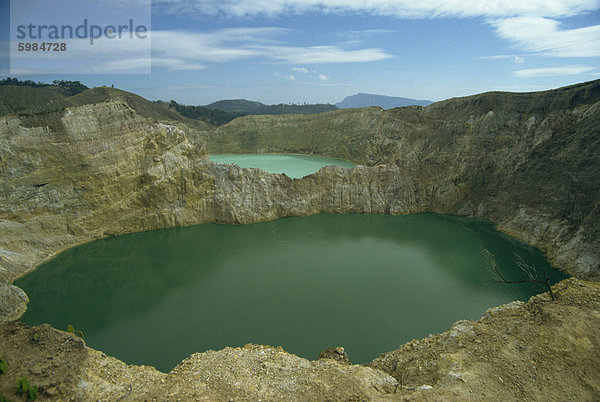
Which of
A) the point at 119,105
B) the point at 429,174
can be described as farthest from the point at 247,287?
the point at 429,174

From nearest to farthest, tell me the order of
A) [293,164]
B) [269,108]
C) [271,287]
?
[271,287] → [293,164] → [269,108]

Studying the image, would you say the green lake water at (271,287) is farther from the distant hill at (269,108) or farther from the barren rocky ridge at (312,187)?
the distant hill at (269,108)

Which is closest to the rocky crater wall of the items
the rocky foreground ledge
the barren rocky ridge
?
the barren rocky ridge

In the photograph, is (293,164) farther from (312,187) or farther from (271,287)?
(271,287)

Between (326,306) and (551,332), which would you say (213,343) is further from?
(551,332)

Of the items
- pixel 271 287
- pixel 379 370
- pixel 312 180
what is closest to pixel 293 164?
pixel 312 180
